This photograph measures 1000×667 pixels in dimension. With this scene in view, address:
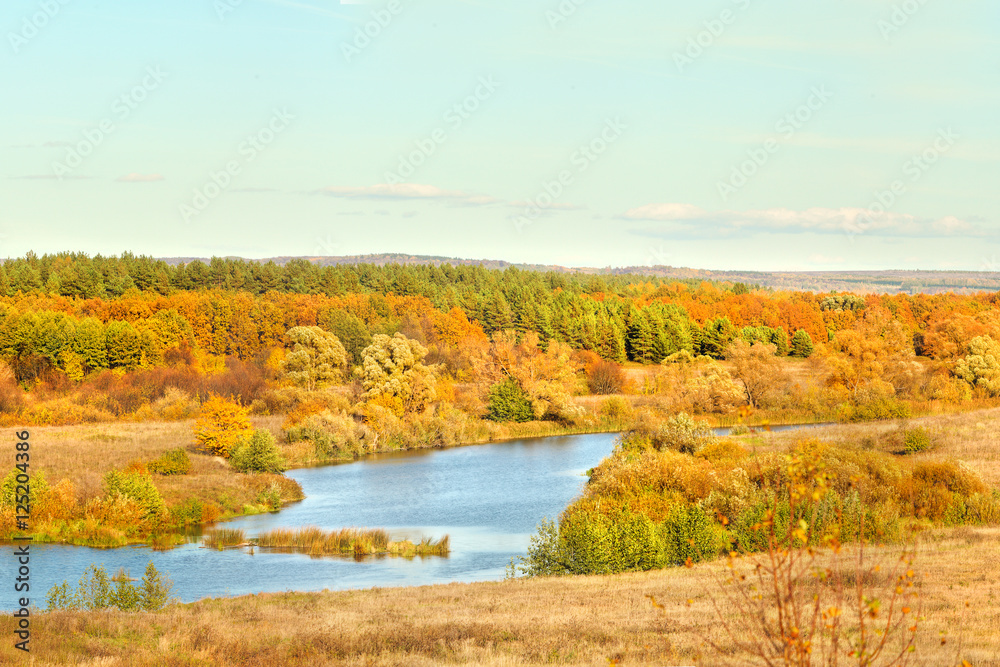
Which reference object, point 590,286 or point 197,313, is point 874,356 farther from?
point 590,286

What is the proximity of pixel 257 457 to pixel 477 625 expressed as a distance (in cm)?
3046

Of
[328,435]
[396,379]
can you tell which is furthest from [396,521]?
[396,379]

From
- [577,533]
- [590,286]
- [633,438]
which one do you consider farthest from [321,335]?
[590,286]

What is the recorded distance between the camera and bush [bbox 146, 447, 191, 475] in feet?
135

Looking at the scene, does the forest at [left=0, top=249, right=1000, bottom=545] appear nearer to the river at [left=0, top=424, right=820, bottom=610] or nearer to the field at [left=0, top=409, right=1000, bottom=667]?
the river at [left=0, top=424, right=820, bottom=610]

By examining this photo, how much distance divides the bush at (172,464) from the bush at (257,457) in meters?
2.79

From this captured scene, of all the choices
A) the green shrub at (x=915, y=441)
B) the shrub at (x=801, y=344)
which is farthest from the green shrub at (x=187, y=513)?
the shrub at (x=801, y=344)

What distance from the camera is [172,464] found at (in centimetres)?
4122

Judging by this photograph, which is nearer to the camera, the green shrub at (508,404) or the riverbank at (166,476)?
the riverbank at (166,476)

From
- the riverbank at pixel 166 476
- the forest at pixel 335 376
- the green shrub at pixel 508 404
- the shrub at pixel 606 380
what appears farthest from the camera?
the shrub at pixel 606 380

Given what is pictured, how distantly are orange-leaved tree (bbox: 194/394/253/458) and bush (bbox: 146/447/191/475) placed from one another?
13.4ft

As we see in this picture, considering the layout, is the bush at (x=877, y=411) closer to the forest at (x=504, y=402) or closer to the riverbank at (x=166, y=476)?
the forest at (x=504, y=402)

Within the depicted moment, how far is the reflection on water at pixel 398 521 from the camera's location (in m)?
27.2

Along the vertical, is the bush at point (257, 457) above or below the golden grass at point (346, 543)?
above
